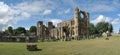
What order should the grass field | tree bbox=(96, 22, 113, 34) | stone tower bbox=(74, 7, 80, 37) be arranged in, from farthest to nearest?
tree bbox=(96, 22, 113, 34) → stone tower bbox=(74, 7, 80, 37) → the grass field

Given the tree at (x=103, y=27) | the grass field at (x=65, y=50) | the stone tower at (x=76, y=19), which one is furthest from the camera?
the tree at (x=103, y=27)

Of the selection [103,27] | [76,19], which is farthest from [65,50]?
[103,27]

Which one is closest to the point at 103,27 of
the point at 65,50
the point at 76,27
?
the point at 76,27

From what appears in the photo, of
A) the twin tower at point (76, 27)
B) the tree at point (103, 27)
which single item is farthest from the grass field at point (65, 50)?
the tree at point (103, 27)

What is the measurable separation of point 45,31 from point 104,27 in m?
40.5

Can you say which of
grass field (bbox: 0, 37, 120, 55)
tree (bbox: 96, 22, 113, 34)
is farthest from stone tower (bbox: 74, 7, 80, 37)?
grass field (bbox: 0, 37, 120, 55)

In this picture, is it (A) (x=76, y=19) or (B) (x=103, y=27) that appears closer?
(A) (x=76, y=19)

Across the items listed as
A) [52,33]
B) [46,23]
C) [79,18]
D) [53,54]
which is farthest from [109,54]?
[46,23]

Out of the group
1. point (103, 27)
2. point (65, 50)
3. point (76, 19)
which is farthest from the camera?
point (103, 27)

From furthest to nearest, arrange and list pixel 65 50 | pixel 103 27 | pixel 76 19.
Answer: pixel 103 27 → pixel 76 19 → pixel 65 50

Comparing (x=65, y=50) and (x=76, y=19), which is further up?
(x=76, y=19)

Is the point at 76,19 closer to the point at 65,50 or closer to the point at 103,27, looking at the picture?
the point at 103,27

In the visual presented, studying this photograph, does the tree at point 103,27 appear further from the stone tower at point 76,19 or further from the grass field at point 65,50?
the grass field at point 65,50

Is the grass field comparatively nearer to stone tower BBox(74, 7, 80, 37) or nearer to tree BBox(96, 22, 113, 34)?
stone tower BBox(74, 7, 80, 37)
